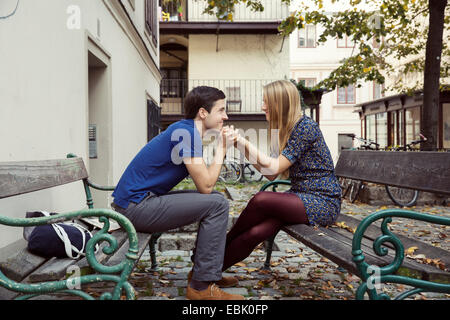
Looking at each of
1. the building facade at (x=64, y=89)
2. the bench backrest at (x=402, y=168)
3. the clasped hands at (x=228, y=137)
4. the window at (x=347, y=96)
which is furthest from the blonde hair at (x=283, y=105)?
the window at (x=347, y=96)

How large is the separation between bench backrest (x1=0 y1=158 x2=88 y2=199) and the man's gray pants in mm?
541

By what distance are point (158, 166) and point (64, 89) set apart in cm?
201

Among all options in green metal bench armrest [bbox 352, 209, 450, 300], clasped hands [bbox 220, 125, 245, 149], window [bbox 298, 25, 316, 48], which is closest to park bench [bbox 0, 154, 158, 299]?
clasped hands [bbox 220, 125, 245, 149]

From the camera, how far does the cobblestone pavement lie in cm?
337

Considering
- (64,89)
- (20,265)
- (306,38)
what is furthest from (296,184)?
(306,38)

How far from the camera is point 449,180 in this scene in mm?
2861

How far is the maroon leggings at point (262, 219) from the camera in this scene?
3289 mm

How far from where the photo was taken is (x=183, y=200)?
9.67 ft

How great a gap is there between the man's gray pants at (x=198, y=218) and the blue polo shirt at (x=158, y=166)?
0.08 m

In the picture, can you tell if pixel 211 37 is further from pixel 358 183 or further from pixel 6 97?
pixel 6 97

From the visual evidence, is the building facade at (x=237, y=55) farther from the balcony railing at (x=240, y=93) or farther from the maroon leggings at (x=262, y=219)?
the maroon leggings at (x=262, y=219)

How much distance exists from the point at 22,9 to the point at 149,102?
8691mm

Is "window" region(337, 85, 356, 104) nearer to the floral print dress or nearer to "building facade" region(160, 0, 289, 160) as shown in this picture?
"building facade" region(160, 0, 289, 160)
